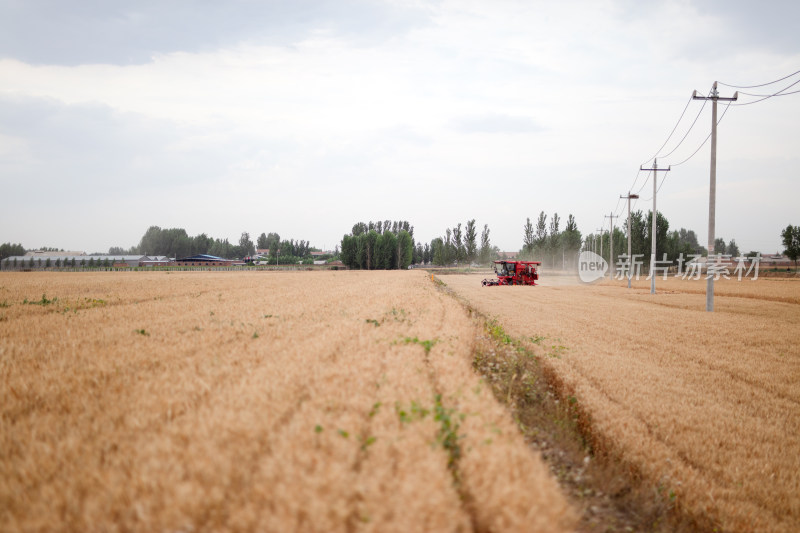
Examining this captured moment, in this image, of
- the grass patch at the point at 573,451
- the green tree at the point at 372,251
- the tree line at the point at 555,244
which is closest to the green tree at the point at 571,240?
the tree line at the point at 555,244

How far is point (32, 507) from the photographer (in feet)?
9.06

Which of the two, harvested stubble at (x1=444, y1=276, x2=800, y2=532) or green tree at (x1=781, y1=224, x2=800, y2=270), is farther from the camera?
green tree at (x1=781, y1=224, x2=800, y2=270)

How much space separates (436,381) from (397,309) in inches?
314

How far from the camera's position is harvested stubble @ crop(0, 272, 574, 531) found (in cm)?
273

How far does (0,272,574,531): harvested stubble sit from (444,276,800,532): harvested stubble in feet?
9.67

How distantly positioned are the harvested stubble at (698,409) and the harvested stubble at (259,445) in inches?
116

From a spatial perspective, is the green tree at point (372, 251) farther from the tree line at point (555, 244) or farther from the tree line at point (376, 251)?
the tree line at point (555, 244)

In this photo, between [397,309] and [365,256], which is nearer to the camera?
[397,309]

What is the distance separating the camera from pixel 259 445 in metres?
3.46

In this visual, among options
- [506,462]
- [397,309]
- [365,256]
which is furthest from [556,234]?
[506,462]

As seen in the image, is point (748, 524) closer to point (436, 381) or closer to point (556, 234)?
point (436, 381)

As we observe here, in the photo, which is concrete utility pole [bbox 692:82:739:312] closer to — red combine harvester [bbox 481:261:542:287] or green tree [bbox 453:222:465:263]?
red combine harvester [bbox 481:261:542:287]

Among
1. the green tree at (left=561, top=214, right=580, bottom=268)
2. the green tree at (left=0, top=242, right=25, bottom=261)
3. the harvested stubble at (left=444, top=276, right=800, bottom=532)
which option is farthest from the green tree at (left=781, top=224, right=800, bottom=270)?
the green tree at (left=0, top=242, right=25, bottom=261)

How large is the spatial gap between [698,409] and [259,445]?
7934 millimetres
